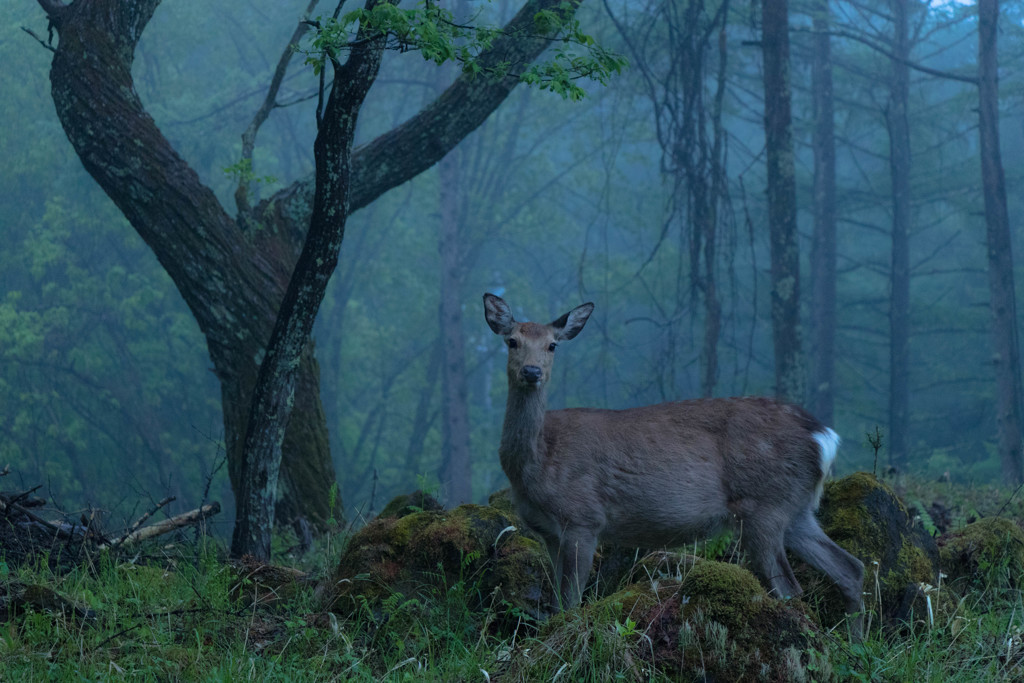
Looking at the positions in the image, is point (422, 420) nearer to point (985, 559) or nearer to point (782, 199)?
point (782, 199)

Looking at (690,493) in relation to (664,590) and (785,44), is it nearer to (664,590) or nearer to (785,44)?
(664,590)

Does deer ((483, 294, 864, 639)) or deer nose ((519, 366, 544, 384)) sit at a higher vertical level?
deer nose ((519, 366, 544, 384))

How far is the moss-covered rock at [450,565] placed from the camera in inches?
211

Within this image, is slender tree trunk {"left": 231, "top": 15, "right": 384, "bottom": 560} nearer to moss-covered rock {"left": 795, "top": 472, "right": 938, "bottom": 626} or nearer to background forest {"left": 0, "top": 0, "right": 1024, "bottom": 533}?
moss-covered rock {"left": 795, "top": 472, "right": 938, "bottom": 626}

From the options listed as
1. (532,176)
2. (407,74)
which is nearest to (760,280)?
(532,176)

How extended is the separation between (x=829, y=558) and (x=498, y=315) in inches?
94.0

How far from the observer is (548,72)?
20.5 feet

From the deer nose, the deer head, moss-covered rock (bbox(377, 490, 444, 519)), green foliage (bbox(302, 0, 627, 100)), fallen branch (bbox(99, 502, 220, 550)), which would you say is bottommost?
fallen branch (bbox(99, 502, 220, 550))

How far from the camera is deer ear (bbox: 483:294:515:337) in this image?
19.7 ft

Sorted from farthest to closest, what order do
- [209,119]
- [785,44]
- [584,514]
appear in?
[209,119] → [785,44] → [584,514]

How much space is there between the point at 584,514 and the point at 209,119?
1065 inches

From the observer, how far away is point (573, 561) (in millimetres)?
5488

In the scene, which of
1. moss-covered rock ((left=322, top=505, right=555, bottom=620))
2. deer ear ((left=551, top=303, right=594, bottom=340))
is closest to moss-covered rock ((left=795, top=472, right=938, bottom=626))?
moss-covered rock ((left=322, top=505, right=555, bottom=620))

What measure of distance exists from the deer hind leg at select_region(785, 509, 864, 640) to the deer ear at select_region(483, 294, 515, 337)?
2.05m
